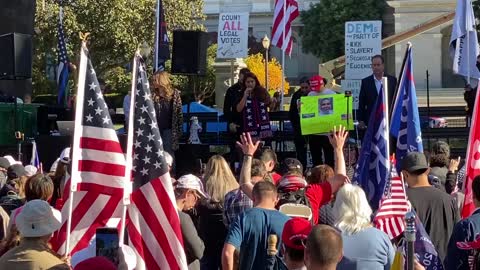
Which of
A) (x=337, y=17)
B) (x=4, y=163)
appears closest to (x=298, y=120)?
(x=4, y=163)

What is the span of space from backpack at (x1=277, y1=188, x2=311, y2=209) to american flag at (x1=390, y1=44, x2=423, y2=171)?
204 centimetres

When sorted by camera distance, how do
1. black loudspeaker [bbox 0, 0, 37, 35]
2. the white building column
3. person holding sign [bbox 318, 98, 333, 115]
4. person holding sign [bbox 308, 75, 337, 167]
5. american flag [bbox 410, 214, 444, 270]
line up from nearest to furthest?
american flag [bbox 410, 214, 444, 270] → person holding sign [bbox 318, 98, 333, 115] → person holding sign [bbox 308, 75, 337, 167] → black loudspeaker [bbox 0, 0, 37, 35] → the white building column

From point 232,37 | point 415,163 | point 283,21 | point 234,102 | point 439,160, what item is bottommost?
point 439,160

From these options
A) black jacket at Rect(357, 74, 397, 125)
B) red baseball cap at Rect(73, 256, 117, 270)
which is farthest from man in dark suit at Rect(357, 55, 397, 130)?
red baseball cap at Rect(73, 256, 117, 270)

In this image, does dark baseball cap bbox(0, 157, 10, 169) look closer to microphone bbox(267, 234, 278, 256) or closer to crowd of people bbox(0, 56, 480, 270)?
crowd of people bbox(0, 56, 480, 270)

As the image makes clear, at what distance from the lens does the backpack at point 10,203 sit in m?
8.65

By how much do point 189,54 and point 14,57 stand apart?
9.43ft

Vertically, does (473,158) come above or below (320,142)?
above

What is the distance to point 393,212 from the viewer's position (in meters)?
7.45

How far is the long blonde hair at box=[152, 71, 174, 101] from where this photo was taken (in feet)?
43.2

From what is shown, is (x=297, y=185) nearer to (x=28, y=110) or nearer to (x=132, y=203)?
(x=132, y=203)

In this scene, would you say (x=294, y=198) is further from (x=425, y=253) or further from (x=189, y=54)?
(x=189, y=54)

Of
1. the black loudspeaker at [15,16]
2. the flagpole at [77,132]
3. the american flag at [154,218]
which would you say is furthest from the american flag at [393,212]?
the black loudspeaker at [15,16]

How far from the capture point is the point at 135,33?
139 feet
